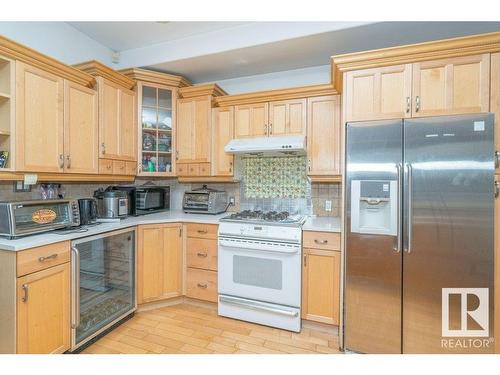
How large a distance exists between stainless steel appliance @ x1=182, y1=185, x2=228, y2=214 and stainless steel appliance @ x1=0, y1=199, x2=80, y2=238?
118 cm

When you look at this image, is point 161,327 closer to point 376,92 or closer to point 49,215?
point 49,215

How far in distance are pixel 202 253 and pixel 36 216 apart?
1.37 m

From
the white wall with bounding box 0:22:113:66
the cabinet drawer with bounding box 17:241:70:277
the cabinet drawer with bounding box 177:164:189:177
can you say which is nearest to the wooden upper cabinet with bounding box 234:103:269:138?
the cabinet drawer with bounding box 177:164:189:177

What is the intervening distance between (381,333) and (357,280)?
1.33 ft

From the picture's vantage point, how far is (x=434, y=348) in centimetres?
176

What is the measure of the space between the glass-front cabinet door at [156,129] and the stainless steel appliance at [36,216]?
930 millimetres

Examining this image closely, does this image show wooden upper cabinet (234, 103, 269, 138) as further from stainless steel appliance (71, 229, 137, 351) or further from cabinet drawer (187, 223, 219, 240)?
stainless steel appliance (71, 229, 137, 351)

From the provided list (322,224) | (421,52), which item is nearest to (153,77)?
(322,224)

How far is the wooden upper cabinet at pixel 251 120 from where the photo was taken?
2.76 m

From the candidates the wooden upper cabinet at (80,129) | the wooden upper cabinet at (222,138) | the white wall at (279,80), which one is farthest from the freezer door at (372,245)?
the wooden upper cabinet at (80,129)

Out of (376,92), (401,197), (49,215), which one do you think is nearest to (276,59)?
(376,92)

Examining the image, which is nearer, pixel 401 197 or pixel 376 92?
pixel 401 197

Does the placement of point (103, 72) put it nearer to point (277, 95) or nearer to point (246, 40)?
point (246, 40)

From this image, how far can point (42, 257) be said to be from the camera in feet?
5.43
